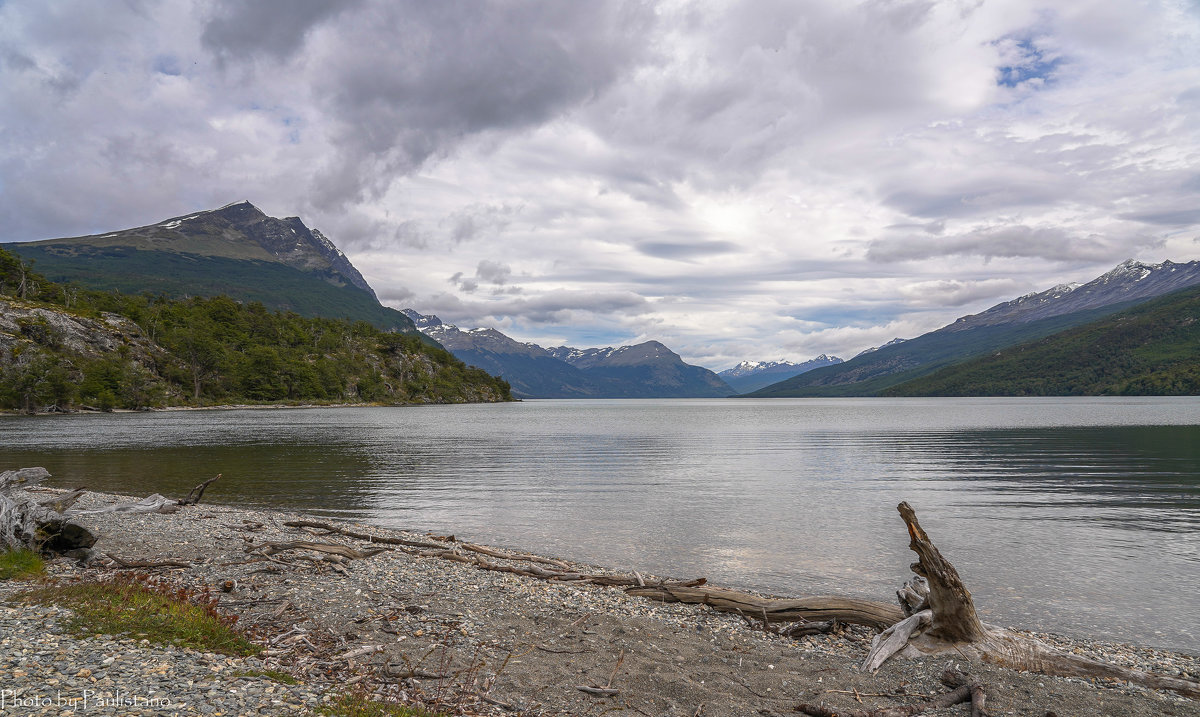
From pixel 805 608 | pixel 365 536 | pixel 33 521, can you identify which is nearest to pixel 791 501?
pixel 805 608

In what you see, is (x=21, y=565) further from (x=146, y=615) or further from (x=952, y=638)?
(x=952, y=638)

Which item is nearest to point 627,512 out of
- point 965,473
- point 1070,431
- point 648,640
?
point 648,640

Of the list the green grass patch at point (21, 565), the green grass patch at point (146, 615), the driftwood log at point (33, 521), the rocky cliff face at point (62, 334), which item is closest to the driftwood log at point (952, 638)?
the green grass patch at point (146, 615)

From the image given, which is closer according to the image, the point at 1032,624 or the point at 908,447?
the point at 1032,624

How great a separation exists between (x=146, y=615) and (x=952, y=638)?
1690 cm

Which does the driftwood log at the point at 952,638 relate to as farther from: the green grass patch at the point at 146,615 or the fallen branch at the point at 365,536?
the fallen branch at the point at 365,536

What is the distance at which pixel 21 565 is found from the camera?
1599 cm

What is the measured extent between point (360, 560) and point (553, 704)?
11.6m

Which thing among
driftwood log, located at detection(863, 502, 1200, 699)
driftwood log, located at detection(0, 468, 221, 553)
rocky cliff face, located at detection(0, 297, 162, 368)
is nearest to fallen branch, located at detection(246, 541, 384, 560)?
driftwood log, located at detection(0, 468, 221, 553)

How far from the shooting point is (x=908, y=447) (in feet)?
233

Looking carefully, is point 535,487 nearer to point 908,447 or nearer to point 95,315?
point 908,447

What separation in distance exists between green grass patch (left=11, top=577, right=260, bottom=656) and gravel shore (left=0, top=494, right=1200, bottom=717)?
1.24ft

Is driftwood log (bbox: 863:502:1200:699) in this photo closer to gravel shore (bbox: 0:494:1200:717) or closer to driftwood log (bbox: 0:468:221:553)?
gravel shore (bbox: 0:494:1200:717)

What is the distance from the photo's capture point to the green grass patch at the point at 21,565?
15253 millimetres
